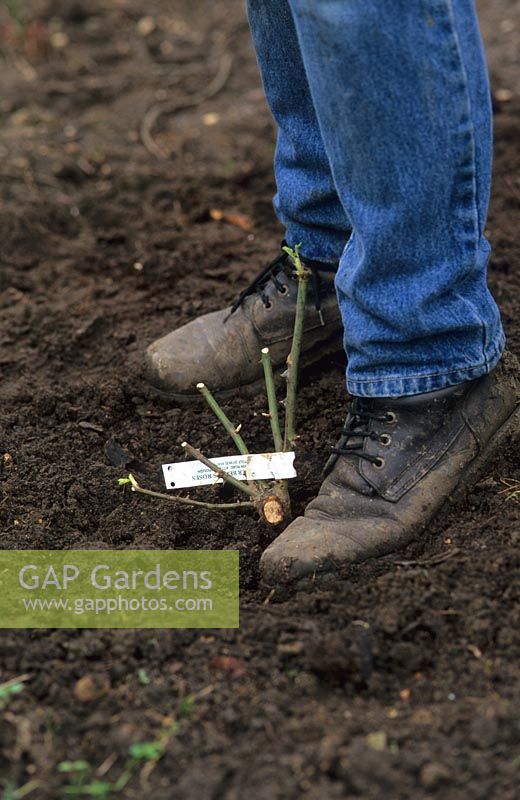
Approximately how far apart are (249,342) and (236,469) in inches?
17.7

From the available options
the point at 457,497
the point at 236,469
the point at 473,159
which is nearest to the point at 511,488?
the point at 457,497

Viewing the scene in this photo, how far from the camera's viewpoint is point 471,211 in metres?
1.67

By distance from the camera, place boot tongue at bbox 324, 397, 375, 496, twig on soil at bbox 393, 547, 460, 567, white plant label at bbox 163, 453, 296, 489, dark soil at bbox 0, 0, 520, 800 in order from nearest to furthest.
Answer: dark soil at bbox 0, 0, 520, 800 < twig on soil at bbox 393, 547, 460, 567 < boot tongue at bbox 324, 397, 375, 496 < white plant label at bbox 163, 453, 296, 489

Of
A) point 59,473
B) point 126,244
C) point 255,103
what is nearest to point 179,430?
point 59,473

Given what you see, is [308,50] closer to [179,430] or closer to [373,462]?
[373,462]

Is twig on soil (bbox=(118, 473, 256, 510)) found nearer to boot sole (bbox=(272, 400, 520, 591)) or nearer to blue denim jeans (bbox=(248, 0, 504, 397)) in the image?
boot sole (bbox=(272, 400, 520, 591))

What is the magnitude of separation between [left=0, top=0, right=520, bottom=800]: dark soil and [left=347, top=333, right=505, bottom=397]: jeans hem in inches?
9.4

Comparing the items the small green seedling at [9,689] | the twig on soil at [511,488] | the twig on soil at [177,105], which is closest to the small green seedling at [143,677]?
the small green seedling at [9,689]

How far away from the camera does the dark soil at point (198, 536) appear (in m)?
1.39

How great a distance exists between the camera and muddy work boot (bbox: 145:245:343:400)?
2.33 metres

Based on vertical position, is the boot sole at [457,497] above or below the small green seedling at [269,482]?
below

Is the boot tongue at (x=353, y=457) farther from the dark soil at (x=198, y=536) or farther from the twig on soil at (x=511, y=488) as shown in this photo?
the twig on soil at (x=511, y=488)

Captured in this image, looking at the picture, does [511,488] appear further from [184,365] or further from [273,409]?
[184,365]

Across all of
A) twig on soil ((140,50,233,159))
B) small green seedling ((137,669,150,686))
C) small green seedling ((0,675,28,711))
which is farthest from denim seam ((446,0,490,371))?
twig on soil ((140,50,233,159))
